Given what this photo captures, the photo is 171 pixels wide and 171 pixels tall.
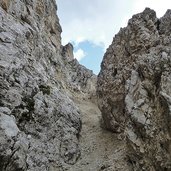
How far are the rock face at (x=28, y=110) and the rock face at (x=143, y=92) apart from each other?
540 centimetres

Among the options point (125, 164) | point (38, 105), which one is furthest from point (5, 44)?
point (125, 164)

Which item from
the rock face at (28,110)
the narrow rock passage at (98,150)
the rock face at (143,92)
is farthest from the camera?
the narrow rock passage at (98,150)

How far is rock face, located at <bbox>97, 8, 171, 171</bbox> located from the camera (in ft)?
71.3

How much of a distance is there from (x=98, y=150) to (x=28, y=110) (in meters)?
8.72

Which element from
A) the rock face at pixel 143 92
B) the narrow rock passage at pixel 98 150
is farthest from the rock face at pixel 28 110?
the rock face at pixel 143 92

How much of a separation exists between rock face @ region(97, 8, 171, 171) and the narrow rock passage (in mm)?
1455

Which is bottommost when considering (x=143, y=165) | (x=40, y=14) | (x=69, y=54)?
(x=143, y=165)

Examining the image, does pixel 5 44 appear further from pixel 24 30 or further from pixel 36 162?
pixel 36 162

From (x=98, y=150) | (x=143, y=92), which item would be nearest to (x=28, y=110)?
(x=98, y=150)

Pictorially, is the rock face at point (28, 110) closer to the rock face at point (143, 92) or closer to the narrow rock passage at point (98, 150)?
the narrow rock passage at point (98, 150)

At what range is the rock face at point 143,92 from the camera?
21734 mm

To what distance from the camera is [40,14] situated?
50.3 metres

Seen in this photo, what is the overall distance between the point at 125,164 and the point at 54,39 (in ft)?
143

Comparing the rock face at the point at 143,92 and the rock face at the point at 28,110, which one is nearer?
the rock face at the point at 143,92
